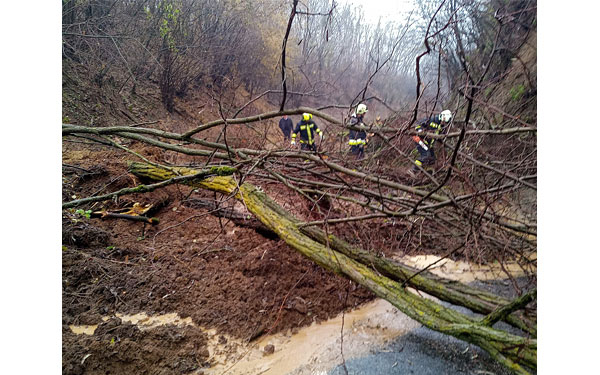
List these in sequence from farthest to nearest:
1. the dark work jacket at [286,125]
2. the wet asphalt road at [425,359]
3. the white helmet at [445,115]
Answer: the dark work jacket at [286,125] → the white helmet at [445,115] → the wet asphalt road at [425,359]

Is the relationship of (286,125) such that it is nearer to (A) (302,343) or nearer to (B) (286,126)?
(B) (286,126)

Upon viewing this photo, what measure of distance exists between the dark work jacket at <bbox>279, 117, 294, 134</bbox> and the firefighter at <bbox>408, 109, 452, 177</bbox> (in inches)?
54.4

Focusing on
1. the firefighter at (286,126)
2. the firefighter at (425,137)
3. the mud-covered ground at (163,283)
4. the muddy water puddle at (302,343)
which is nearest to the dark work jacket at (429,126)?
the firefighter at (425,137)

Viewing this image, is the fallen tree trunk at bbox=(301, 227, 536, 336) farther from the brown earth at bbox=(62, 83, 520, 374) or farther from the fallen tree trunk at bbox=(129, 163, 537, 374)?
the brown earth at bbox=(62, 83, 520, 374)

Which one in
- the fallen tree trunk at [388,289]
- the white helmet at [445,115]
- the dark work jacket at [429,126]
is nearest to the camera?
the fallen tree trunk at [388,289]

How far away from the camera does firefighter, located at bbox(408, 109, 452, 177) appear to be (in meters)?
1.52

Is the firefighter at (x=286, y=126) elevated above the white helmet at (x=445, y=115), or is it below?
below

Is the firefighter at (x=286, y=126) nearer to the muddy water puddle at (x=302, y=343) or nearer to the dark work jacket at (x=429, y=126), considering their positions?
the dark work jacket at (x=429, y=126)

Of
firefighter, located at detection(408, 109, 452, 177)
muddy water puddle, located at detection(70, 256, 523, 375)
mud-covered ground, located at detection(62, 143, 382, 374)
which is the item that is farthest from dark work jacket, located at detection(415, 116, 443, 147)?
mud-covered ground, located at detection(62, 143, 382, 374)

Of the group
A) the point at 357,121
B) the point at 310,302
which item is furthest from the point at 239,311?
the point at 357,121

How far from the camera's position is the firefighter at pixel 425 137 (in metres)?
1.52

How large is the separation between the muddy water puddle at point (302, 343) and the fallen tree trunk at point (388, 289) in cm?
19
